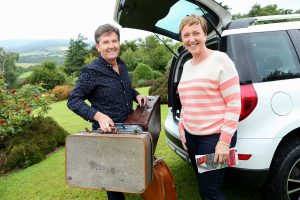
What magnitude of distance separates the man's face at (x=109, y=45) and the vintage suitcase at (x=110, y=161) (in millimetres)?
625

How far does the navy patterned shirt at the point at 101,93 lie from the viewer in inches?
96.8

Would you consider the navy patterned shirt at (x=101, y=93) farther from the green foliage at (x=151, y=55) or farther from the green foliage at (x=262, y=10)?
the green foliage at (x=262, y=10)

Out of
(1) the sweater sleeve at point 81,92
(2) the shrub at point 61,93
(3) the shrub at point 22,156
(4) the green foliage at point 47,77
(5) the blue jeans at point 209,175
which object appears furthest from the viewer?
(4) the green foliage at point 47,77

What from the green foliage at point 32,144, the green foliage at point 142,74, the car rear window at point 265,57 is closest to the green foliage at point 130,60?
the green foliage at point 142,74

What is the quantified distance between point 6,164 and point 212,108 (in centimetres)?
453

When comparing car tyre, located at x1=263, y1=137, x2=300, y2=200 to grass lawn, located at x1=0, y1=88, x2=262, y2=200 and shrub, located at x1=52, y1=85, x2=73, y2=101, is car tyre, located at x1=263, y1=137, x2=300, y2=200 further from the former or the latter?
shrub, located at x1=52, y1=85, x2=73, y2=101

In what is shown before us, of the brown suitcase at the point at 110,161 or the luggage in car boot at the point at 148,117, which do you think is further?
the luggage in car boot at the point at 148,117

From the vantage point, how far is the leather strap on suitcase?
263cm

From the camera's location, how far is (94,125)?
2633 millimetres

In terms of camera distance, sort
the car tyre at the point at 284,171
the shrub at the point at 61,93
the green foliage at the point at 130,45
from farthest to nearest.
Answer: the green foliage at the point at 130,45, the shrub at the point at 61,93, the car tyre at the point at 284,171

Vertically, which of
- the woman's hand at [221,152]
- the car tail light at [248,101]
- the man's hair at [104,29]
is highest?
the man's hair at [104,29]

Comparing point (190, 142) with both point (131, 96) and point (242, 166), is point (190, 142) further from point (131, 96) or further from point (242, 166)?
point (131, 96)

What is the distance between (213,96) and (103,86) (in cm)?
87

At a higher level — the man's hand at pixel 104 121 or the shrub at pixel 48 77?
the man's hand at pixel 104 121
